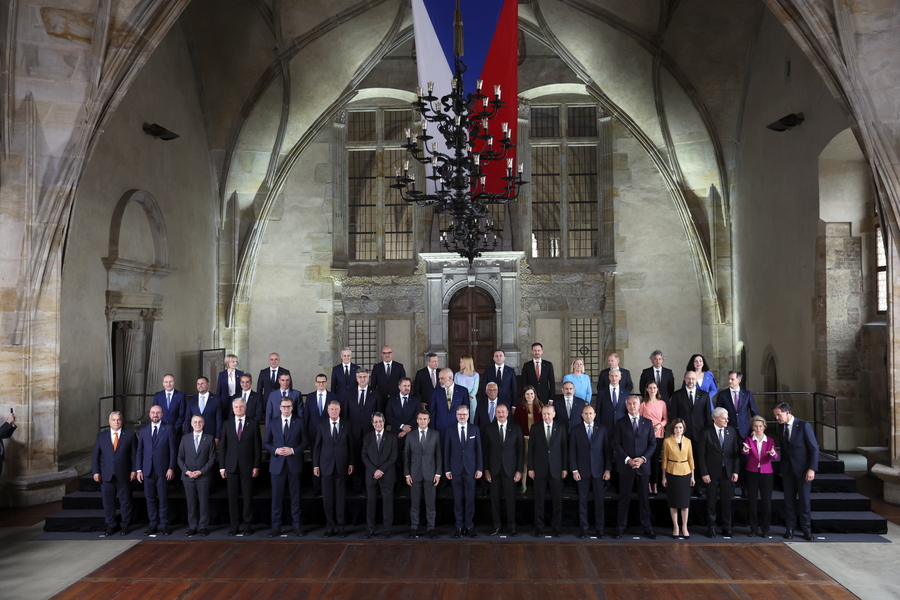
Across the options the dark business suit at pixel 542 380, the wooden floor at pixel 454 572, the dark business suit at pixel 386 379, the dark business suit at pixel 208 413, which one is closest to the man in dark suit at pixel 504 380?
the dark business suit at pixel 542 380

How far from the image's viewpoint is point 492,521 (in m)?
8.05

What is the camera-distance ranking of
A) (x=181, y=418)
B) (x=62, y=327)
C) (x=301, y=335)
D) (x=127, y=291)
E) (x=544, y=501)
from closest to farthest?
1. (x=544, y=501)
2. (x=181, y=418)
3. (x=62, y=327)
4. (x=127, y=291)
5. (x=301, y=335)

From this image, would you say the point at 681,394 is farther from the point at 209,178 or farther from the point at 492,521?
the point at 209,178

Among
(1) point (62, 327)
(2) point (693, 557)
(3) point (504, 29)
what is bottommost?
(2) point (693, 557)

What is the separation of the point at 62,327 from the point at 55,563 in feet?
12.0

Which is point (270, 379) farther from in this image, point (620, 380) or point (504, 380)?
point (620, 380)

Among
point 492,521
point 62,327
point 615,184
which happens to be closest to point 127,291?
point 62,327

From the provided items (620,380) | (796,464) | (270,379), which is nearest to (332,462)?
(270,379)

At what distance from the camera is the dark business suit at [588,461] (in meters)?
7.63

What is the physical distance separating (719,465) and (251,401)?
5.23 meters

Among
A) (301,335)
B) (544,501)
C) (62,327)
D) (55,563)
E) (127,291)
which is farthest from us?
(301,335)

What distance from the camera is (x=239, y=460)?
7809mm

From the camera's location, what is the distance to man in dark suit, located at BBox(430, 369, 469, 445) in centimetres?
821

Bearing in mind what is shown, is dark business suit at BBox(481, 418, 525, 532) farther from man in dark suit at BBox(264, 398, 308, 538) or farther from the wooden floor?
man in dark suit at BBox(264, 398, 308, 538)
